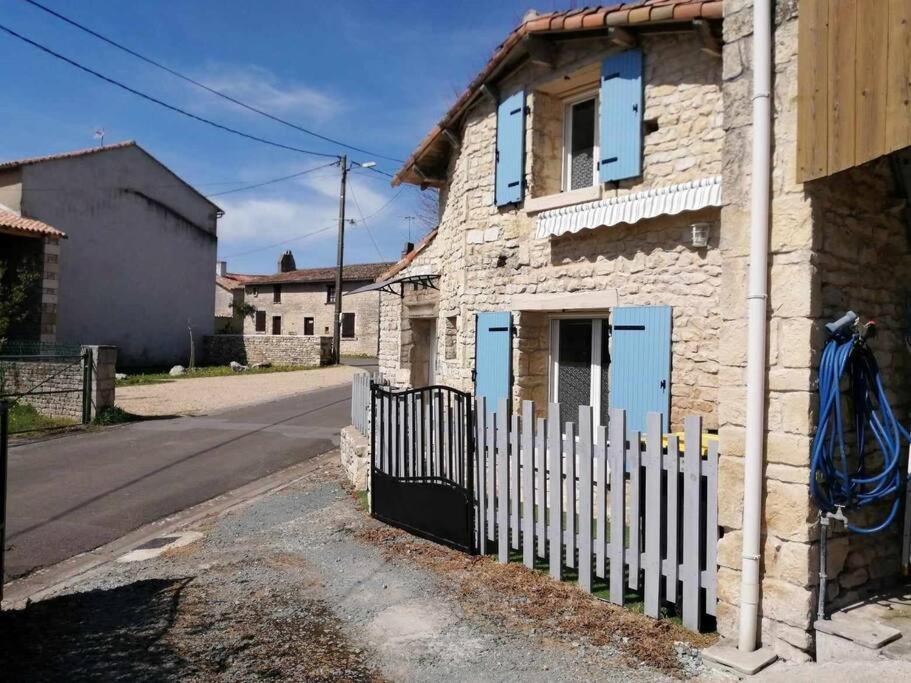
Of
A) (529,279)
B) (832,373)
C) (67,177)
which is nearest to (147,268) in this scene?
(67,177)

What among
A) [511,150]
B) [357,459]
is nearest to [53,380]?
[357,459]

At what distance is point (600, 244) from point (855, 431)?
368cm

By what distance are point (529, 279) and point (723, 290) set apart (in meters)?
4.00

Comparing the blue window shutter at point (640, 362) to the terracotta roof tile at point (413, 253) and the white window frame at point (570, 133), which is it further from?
the terracotta roof tile at point (413, 253)

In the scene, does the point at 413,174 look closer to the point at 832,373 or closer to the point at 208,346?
the point at 832,373

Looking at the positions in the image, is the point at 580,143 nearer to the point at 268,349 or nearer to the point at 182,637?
the point at 182,637

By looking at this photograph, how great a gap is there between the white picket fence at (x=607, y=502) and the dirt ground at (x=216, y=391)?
11719 mm

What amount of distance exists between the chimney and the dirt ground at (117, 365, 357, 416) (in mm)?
19907

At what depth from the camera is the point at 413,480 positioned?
5.64 metres

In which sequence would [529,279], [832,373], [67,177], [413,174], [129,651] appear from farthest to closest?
1. [67,177]
2. [413,174]
3. [529,279]
4. [129,651]
5. [832,373]

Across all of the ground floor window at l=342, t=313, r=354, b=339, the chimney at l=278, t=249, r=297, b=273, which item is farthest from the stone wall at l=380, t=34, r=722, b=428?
the chimney at l=278, t=249, r=297, b=273

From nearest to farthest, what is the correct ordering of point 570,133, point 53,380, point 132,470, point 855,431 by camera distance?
point 855,431 < point 570,133 < point 132,470 < point 53,380

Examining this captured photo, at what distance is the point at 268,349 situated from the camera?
28297mm

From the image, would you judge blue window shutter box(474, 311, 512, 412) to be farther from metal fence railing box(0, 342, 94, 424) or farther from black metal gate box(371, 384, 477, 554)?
metal fence railing box(0, 342, 94, 424)
